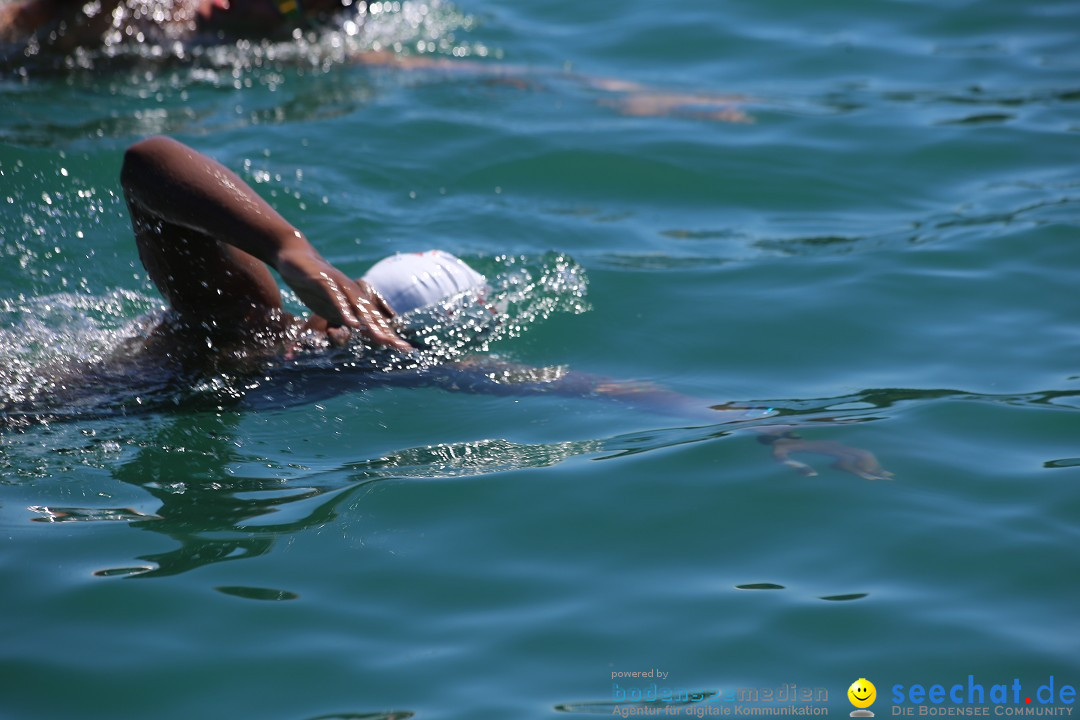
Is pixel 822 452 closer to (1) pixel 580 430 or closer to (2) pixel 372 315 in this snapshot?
(1) pixel 580 430

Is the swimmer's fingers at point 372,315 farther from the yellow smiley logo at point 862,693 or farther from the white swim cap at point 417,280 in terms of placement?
the yellow smiley logo at point 862,693

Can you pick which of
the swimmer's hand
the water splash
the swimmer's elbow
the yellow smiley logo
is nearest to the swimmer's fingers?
the swimmer's hand

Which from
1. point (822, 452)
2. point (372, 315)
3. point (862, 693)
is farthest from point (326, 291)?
point (862, 693)

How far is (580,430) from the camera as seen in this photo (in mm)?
4977

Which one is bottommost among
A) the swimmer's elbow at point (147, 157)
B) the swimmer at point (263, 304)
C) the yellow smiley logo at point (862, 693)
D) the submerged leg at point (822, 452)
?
the yellow smiley logo at point (862, 693)

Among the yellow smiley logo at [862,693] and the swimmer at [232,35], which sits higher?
the swimmer at [232,35]

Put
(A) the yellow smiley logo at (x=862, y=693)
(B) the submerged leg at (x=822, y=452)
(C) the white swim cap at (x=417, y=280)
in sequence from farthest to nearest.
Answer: (C) the white swim cap at (x=417, y=280), (B) the submerged leg at (x=822, y=452), (A) the yellow smiley logo at (x=862, y=693)

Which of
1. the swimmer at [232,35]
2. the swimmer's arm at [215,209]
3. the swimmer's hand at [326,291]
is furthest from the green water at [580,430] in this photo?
the swimmer's arm at [215,209]

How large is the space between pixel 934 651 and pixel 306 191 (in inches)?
191

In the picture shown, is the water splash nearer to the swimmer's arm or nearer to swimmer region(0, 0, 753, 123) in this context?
swimmer region(0, 0, 753, 123)

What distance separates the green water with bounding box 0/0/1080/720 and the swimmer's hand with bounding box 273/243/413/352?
0.56 meters

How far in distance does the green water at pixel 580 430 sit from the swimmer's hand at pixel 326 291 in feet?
1.85

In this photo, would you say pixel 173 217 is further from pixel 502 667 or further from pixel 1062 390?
pixel 1062 390

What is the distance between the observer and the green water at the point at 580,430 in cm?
363
